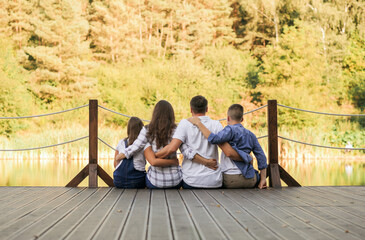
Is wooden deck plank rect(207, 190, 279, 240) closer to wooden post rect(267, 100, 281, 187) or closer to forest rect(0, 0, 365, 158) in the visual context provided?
wooden post rect(267, 100, 281, 187)

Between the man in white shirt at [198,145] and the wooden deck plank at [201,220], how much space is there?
294 millimetres

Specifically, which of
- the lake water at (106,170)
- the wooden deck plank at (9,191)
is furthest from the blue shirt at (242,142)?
the lake water at (106,170)

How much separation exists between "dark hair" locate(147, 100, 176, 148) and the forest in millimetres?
11335

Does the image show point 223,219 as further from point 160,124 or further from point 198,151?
point 160,124

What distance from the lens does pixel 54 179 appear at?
26.5ft

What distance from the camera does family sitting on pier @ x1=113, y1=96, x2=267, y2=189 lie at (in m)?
3.57

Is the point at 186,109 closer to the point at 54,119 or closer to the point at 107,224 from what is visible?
the point at 54,119

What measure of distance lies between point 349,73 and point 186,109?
29.2 feet

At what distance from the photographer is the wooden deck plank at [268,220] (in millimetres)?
2150

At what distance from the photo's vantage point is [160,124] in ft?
11.9

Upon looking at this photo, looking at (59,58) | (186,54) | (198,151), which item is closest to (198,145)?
(198,151)

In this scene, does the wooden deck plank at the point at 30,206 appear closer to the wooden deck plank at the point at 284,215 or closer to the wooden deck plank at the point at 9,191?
the wooden deck plank at the point at 9,191

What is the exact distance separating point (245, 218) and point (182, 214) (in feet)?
1.20

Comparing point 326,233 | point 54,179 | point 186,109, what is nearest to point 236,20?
point 186,109
